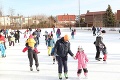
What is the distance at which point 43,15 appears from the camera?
260 ft

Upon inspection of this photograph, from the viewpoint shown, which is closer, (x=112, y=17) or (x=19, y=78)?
(x=19, y=78)

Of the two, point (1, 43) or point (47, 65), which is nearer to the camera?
point (47, 65)

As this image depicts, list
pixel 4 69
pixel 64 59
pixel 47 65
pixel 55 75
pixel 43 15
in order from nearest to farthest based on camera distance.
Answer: pixel 64 59 → pixel 55 75 → pixel 4 69 → pixel 47 65 → pixel 43 15

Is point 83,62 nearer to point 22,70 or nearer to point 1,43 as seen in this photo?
point 22,70

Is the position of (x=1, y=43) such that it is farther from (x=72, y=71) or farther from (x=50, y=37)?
(x=72, y=71)

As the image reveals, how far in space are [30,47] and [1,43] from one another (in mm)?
4242

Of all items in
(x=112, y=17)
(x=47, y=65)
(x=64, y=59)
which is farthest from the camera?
(x=112, y=17)

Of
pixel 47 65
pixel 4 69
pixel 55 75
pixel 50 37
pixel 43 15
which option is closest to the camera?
pixel 55 75

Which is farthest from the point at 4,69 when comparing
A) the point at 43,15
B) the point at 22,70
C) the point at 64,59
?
the point at 43,15

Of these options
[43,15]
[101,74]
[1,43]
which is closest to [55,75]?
[101,74]

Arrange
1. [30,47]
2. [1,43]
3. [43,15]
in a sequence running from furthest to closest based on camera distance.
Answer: [43,15], [1,43], [30,47]

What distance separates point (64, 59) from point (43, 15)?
7234 centimetres

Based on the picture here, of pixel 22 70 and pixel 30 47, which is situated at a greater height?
pixel 30 47

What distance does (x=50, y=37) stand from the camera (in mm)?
11742
